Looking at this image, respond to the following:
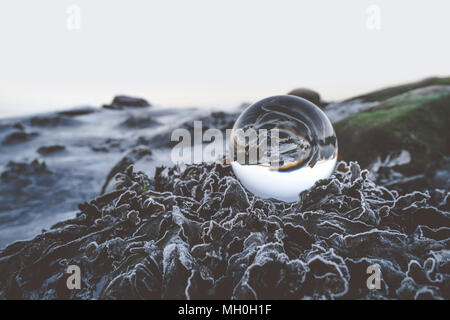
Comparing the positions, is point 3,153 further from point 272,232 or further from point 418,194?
point 418,194

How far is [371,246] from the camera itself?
11.7ft

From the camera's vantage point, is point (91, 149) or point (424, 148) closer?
point (424, 148)

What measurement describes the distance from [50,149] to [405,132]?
497 inches

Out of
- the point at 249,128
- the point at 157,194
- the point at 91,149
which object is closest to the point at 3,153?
the point at 91,149

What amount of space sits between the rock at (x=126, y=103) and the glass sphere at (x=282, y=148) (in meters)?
20.0

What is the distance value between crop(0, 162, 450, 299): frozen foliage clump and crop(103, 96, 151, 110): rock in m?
19.4

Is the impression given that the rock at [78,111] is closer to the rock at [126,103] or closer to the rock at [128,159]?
the rock at [126,103]

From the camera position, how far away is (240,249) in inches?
143

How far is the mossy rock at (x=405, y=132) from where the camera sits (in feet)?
27.5

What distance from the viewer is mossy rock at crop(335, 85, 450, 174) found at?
8.39 metres

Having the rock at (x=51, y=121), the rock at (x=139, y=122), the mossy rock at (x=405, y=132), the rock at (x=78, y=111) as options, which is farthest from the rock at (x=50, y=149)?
the mossy rock at (x=405, y=132)

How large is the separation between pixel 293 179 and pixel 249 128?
3.04 feet

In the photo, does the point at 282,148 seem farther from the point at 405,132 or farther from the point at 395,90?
the point at 395,90

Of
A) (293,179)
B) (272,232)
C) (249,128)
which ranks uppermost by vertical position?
(249,128)
